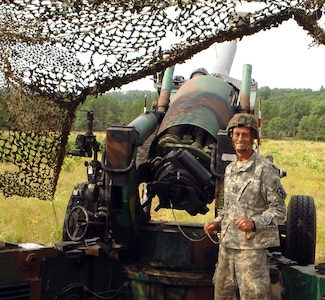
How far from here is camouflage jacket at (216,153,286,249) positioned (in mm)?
3729

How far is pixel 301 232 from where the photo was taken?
528 centimetres

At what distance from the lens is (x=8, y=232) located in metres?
8.84

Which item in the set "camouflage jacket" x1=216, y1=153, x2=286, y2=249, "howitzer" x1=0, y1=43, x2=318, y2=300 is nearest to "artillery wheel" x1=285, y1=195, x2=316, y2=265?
"howitzer" x1=0, y1=43, x2=318, y2=300

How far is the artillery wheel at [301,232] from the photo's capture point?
206 inches

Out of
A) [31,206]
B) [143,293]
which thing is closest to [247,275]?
[143,293]

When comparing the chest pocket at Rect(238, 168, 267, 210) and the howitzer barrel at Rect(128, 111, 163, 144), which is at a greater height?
the howitzer barrel at Rect(128, 111, 163, 144)

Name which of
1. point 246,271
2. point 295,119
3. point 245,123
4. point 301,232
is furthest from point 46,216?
point 295,119

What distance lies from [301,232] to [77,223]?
1.77 meters

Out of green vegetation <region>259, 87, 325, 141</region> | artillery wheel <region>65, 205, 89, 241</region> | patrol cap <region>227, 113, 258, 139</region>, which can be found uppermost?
green vegetation <region>259, 87, 325, 141</region>

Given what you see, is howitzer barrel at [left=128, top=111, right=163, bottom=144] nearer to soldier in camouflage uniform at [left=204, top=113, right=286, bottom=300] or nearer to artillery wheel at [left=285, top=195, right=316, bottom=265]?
artillery wheel at [left=285, top=195, right=316, bottom=265]

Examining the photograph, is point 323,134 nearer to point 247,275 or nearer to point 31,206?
point 31,206

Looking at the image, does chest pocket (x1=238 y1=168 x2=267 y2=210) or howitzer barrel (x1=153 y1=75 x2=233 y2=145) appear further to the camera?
howitzer barrel (x1=153 y1=75 x2=233 y2=145)

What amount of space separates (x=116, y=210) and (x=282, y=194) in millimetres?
1555

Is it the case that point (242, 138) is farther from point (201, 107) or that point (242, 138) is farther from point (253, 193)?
point (201, 107)
